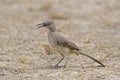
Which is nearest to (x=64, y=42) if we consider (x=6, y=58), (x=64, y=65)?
(x=64, y=65)

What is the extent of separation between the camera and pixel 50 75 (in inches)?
393

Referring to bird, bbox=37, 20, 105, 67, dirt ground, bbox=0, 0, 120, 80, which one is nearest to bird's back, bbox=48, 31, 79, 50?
bird, bbox=37, 20, 105, 67

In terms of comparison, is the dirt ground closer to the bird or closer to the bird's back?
the bird

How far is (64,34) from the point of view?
15.5 m

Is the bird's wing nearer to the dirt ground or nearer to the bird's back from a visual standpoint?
the bird's back

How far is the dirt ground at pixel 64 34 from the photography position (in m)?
10.2

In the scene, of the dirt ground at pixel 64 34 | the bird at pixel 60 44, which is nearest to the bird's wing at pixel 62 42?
the bird at pixel 60 44

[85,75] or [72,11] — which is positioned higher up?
[72,11]

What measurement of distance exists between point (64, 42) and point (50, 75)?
79cm

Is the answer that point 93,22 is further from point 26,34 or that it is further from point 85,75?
point 85,75

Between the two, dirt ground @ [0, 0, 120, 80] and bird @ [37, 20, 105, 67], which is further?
bird @ [37, 20, 105, 67]

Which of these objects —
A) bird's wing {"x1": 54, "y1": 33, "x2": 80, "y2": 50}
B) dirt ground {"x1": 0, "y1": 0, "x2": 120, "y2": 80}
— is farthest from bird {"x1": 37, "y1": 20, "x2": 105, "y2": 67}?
dirt ground {"x1": 0, "y1": 0, "x2": 120, "y2": 80}

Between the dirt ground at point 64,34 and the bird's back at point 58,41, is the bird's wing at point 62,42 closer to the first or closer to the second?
the bird's back at point 58,41

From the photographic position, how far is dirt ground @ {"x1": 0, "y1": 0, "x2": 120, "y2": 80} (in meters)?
10.2
